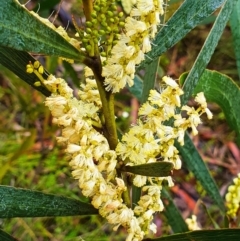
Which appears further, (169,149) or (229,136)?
(229,136)

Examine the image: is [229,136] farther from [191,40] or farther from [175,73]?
[191,40]

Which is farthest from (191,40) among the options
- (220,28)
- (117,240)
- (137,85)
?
(220,28)

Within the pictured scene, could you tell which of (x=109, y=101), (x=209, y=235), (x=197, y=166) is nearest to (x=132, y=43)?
(x=109, y=101)

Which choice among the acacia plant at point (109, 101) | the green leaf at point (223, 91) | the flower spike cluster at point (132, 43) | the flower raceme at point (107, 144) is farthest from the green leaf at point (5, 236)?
the green leaf at point (223, 91)

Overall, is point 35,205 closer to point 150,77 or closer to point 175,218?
point 150,77

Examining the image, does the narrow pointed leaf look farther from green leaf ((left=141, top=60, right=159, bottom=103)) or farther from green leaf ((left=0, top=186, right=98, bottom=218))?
green leaf ((left=0, top=186, right=98, bottom=218))
